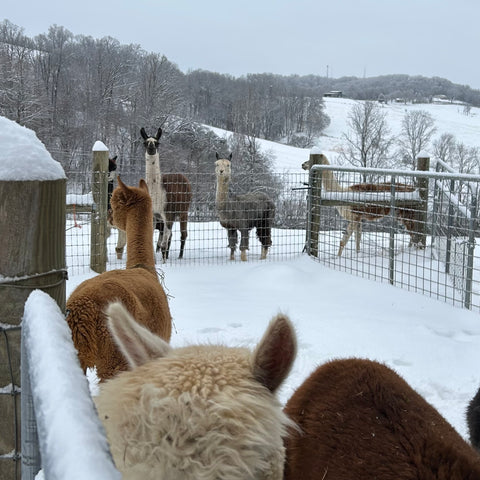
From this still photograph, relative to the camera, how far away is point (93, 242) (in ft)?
26.7

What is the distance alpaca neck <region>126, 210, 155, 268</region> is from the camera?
3.67 metres

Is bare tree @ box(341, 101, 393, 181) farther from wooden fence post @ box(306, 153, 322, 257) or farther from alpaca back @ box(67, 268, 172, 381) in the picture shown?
alpaca back @ box(67, 268, 172, 381)

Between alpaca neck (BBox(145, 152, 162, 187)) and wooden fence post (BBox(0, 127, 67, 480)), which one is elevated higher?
alpaca neck (BBox(145, 152, 162, 187))

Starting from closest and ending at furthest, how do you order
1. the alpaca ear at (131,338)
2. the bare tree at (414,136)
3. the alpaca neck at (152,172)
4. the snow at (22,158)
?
the alpaca ear at (131,338)
the snow at (22,158)
the alpaca neck at (152,172)
the bare tree at (414,136)

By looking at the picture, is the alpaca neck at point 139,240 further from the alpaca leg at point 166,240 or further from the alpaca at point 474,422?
the alpaca leg at point 166,240

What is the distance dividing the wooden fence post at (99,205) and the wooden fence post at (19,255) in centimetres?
632

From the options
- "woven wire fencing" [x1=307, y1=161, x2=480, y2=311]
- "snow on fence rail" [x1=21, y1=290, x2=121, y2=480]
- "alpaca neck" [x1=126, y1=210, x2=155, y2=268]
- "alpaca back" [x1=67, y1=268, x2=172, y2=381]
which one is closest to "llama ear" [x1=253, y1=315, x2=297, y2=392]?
"snow on fence rail" [x1=21, y1=290, x2=121, y2=480]

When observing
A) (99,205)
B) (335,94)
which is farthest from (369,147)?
(335,94)

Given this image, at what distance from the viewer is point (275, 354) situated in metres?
1.05

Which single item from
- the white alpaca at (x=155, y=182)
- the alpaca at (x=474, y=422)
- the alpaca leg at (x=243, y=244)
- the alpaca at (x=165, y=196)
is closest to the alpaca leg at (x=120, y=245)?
the alpaca at (x=165, y=196)

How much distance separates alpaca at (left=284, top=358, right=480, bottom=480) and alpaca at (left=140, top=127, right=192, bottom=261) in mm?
7813

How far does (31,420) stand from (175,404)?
0.41 m

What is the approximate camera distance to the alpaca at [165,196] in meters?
10.1

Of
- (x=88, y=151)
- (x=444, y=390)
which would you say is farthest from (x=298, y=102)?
(x=444, y=390)
